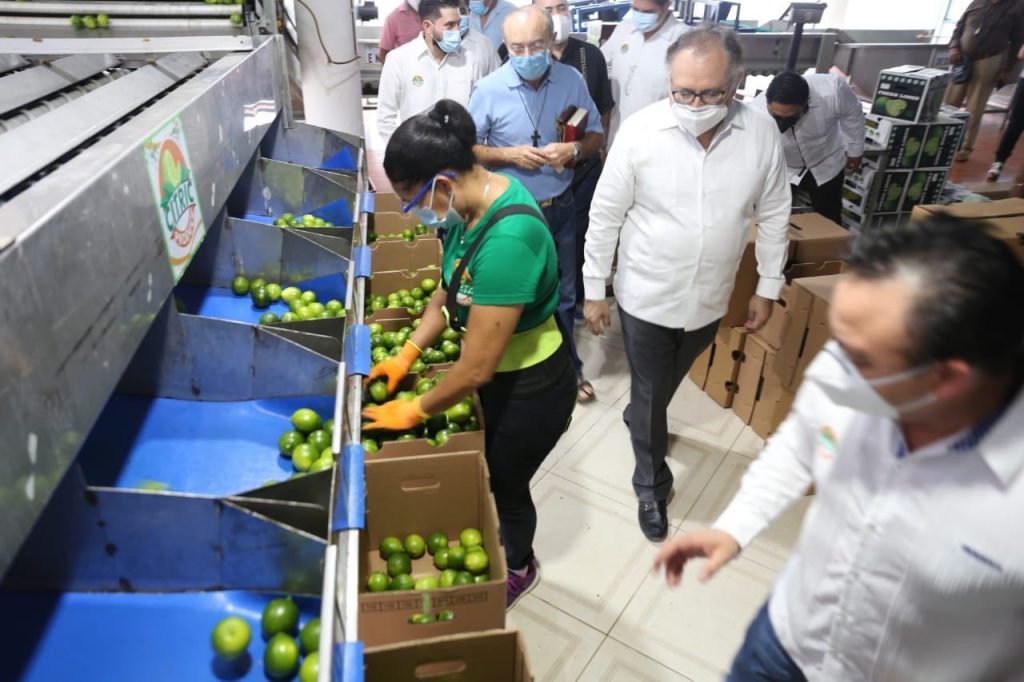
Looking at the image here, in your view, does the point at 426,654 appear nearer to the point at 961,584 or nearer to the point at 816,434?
the point at 816,434

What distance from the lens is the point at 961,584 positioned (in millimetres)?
1007

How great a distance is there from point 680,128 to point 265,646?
80.5 inches

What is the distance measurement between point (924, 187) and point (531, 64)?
163 inches

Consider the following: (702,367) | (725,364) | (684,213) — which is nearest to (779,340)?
(725,364)

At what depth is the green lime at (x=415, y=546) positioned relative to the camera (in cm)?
234

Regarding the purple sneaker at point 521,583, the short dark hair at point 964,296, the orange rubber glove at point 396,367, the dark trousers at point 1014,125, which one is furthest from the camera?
the dark trousers at point 1014,125

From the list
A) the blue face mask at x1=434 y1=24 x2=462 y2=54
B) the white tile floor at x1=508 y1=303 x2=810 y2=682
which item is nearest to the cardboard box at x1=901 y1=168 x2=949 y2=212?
the white tile floor at x1=508 y1=303 x2=810 y2=682

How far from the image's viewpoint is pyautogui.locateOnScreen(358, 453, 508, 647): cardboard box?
193cm

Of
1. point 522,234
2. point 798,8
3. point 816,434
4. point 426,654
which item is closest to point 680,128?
point 522,234

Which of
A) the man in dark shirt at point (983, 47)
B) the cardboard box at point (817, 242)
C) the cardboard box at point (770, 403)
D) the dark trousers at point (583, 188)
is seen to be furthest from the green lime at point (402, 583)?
the man in dark shirt at point (983, 47)

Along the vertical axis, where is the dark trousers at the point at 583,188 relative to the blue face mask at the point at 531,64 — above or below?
below

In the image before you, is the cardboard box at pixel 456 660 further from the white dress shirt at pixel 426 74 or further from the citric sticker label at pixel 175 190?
the white dress shirt at pixel 426 74

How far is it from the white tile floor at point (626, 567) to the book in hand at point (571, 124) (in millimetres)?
1548

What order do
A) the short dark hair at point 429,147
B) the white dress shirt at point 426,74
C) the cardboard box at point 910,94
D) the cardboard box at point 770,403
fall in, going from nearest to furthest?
the short dark hair at point 429,147
the cardboard box at point 770,403
the white dress shirt at point 426,74
the cardboard box at point 910,94
